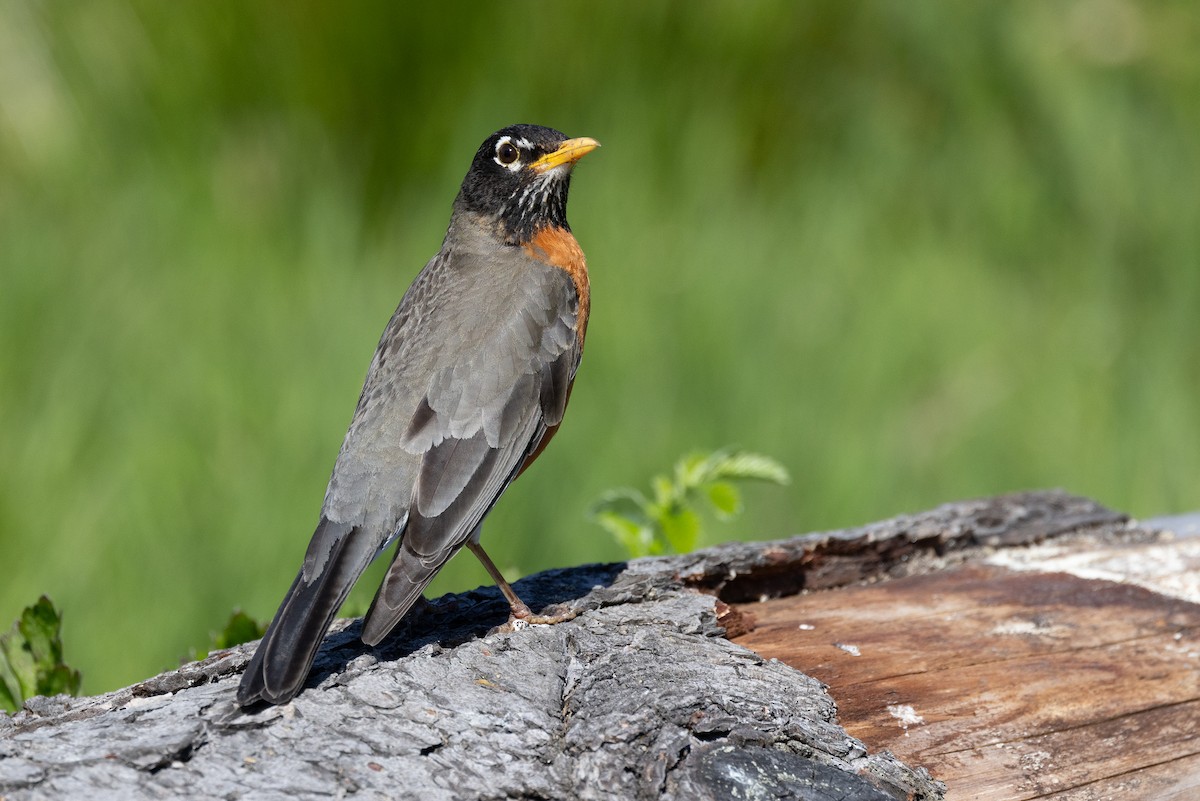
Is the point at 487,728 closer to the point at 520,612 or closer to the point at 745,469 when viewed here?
the point at 520,612

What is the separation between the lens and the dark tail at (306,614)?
2.56m

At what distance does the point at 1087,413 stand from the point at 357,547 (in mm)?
4704

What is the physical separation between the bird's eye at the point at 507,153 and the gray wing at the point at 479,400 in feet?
1.24

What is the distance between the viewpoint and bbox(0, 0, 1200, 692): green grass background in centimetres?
536

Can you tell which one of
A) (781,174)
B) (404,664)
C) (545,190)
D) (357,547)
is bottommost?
(404,664)

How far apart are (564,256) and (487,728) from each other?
1.97 metres

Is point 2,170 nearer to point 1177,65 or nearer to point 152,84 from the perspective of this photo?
point 152,84

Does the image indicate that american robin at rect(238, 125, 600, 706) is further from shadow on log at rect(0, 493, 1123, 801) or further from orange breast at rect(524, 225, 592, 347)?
shadow on log at rect(0, 493, 1123, 801)

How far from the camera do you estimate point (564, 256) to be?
422cm

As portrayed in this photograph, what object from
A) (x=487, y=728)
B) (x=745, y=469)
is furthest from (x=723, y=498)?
(x=487, y=728)

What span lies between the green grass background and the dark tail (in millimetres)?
1510

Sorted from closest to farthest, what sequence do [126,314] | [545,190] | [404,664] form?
[404,664] < [545,190] < [126,314]

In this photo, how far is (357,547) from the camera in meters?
3.26

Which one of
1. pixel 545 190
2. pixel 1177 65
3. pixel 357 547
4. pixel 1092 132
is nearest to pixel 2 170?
pixel 545 190
